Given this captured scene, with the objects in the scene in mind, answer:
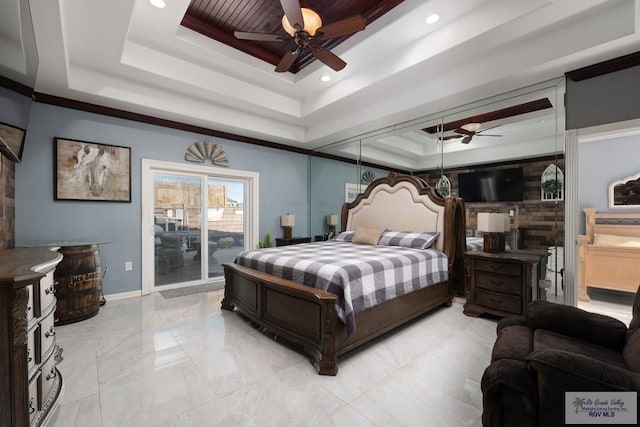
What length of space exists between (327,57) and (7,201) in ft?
11.6

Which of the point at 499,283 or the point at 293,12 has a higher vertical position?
the point at 293,12

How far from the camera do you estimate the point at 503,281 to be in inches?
118

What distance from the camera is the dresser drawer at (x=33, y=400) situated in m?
1.34

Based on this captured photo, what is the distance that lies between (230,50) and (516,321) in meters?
4.06

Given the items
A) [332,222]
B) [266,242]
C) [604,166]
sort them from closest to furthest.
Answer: [604,166], [266,242], [332,222]

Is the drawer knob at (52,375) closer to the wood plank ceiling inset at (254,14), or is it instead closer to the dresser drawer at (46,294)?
the dresser drawer at (46,294)

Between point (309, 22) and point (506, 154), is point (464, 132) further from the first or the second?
point (309, 22)

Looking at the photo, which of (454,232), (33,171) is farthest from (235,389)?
(33,171)

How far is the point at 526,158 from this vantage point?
127 inches

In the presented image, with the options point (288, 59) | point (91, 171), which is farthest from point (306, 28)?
point (91, 171)

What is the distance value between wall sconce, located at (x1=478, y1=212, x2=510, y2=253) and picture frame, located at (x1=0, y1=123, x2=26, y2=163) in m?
4.63

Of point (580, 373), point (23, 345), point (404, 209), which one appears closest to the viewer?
point (580, 373)

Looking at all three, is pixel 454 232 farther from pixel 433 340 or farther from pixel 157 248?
pixel 157 248

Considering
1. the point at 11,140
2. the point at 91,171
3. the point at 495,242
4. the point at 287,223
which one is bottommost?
the point at 495,242
